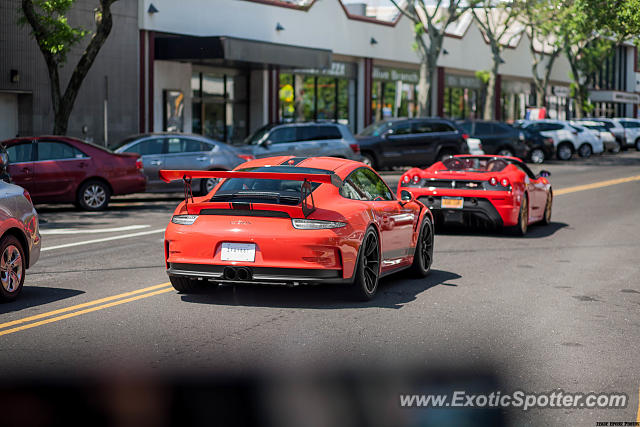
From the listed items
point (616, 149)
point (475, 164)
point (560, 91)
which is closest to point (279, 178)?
point (475, 164)

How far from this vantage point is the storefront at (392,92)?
1874 inches

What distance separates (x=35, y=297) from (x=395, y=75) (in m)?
40.3

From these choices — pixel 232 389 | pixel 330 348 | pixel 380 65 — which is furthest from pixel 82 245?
pixel 380 65

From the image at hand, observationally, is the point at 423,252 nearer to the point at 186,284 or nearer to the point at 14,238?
the point at 186,284

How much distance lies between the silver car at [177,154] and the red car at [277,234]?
12.4 meters

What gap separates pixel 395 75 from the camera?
161ft

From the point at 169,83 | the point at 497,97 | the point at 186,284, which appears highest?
the point at 497,97

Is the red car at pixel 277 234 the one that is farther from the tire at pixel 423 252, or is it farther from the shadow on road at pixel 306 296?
the tire at pixel 423 252

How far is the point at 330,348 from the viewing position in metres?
7.63

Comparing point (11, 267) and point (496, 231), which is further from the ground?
point (11, 267)

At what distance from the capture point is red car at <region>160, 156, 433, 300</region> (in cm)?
906

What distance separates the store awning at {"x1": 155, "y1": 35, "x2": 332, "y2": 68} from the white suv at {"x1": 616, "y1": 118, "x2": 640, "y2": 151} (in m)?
25.1

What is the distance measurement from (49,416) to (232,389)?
1147mm

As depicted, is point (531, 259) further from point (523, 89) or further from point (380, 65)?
point (523, 89)
